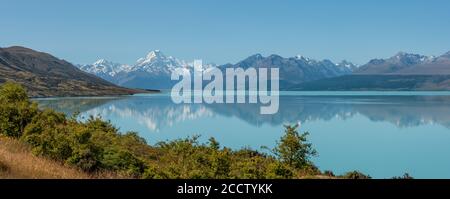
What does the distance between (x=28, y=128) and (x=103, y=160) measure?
24.2 feet

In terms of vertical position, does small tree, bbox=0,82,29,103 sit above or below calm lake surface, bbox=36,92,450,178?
above

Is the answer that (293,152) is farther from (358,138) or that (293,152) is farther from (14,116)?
(358,138)

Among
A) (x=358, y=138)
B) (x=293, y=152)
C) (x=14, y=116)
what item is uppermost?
(x=14, y=116)

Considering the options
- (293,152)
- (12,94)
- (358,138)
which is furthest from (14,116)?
(358,138)

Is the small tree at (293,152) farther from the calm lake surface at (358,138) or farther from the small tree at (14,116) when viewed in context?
the calm lake surface at (358,138)

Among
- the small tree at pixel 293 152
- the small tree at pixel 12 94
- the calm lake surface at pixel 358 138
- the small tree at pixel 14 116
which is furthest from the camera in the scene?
the calm lake surface at pixel 358 138

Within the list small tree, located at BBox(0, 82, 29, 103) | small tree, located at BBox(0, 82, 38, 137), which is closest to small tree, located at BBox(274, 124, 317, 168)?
small tree, located at BBox(0, 82, 38, 137)

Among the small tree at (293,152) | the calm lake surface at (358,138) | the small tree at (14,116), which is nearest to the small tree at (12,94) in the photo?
the small tree at (14,116)

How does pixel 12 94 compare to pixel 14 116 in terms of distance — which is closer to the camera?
pixel 14 116

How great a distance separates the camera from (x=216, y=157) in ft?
86.3

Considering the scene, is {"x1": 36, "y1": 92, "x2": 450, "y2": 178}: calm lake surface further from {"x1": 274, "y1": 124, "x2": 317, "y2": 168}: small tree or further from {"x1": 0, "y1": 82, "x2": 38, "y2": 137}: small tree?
{"x1": 0, "y1": 82, "x2": 38, "y2": 137}: small tree

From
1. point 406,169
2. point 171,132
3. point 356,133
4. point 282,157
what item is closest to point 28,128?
point 282,157

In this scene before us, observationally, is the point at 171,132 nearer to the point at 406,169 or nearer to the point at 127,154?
the point at 406,169

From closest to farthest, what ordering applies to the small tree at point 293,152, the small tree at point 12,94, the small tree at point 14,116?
the small tree at point 293,152 < the small tree at point 14,116 < the small tree at point 12,94
